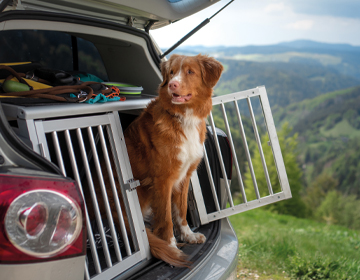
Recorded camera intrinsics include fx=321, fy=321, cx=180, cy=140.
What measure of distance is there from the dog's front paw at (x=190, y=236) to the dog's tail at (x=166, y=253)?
28 centimetres

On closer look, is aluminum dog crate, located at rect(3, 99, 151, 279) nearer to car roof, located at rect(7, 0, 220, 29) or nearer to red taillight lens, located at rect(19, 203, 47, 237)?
red taillight lens, located at rect(19, 203, 47, 237)

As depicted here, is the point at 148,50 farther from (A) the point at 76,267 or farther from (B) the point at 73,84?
(A) the point at 76,267

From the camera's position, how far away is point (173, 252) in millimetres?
1774

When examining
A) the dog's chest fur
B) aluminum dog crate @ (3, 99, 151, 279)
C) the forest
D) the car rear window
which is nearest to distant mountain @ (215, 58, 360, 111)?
the forest

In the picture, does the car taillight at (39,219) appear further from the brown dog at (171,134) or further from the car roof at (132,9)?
the car roof at (132,9)

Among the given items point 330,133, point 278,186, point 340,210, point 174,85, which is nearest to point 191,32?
point 174,85

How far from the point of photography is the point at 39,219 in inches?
37.6

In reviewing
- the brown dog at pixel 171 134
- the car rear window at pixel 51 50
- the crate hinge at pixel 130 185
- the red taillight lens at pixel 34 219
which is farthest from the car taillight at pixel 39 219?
the car rear window at pixel 51 50

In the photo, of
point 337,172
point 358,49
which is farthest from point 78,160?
point 358,49

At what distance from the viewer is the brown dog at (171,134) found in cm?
197

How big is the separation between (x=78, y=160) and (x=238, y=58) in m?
64.7

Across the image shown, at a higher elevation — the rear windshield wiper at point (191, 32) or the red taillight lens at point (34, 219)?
the rear windshield wiper at point (191, 32)

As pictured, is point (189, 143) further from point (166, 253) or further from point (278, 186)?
point (278, 186)

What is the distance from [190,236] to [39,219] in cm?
135
